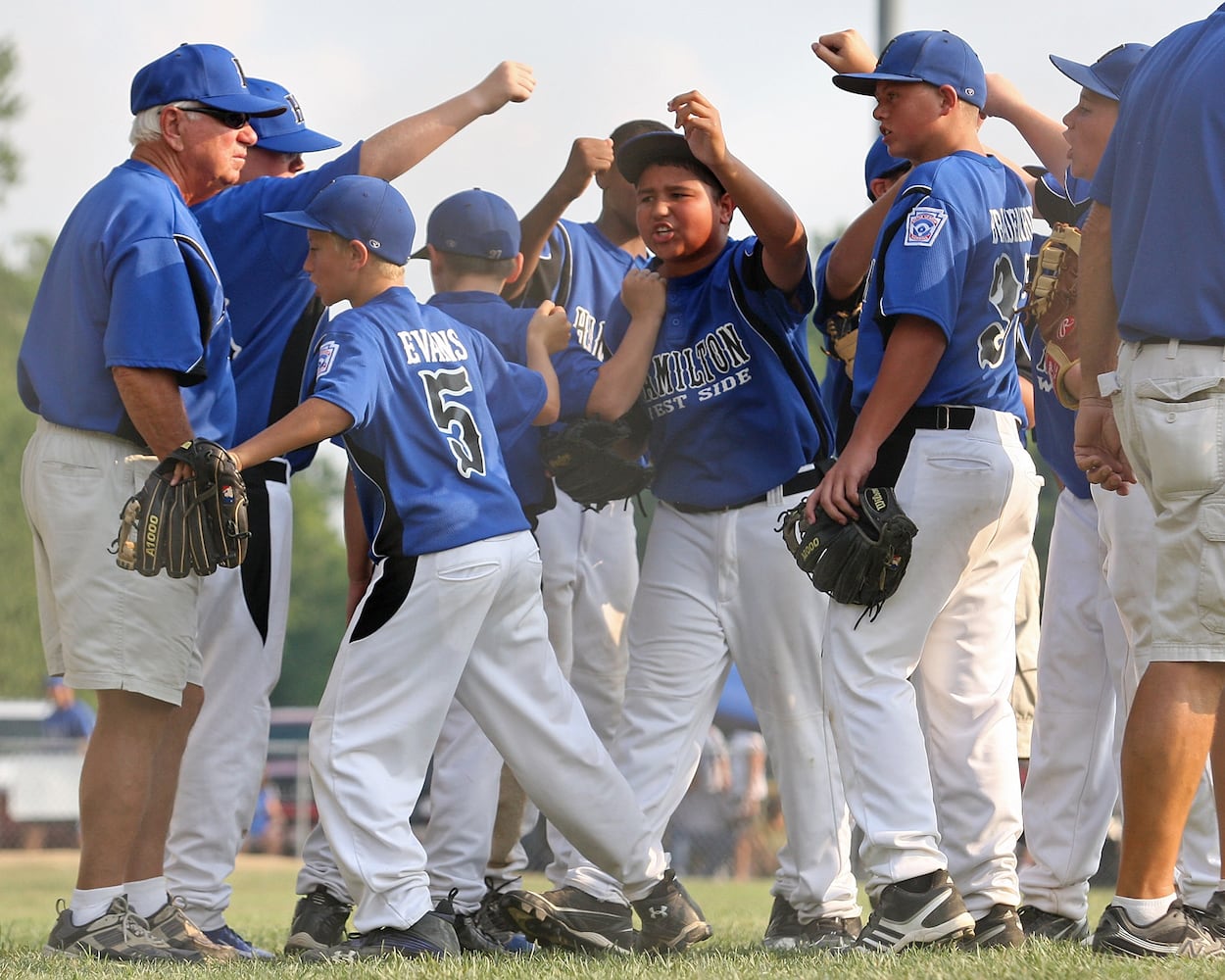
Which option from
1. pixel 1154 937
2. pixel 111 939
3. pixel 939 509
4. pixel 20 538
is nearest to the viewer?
pixel 1154 937

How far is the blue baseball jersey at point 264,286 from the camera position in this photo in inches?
196

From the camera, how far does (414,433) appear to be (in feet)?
14.2

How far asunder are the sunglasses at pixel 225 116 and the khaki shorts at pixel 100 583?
1.05 m

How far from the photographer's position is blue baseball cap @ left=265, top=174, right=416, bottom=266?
446cm

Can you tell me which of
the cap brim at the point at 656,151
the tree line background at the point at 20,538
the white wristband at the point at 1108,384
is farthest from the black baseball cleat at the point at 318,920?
the tree line background at the point at 20,538

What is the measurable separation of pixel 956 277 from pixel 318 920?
2840mm

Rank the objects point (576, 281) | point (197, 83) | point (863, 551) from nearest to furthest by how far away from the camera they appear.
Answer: point (863, 551), point (197, 83), point (576, 281)

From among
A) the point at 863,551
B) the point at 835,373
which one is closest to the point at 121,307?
the point at 863,551

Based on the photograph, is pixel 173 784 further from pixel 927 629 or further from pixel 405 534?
pixel 927 629

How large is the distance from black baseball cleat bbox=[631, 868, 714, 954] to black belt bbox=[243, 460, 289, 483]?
5.83 feet

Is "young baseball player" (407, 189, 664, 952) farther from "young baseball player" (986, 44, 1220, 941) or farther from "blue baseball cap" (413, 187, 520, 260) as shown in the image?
"young baseball player" (986, 44, 1220, 941)

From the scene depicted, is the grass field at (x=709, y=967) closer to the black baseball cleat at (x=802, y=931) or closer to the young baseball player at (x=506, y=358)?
the black baseball cleat at (x=802, y=931)

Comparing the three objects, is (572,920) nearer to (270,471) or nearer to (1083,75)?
(270,471)

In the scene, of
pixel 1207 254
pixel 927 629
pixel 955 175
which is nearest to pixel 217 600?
pixel 927 629
